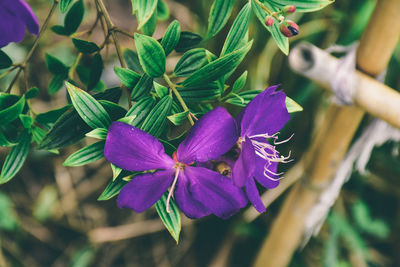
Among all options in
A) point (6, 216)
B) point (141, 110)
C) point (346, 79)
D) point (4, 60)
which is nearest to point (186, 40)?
point (141, 110)

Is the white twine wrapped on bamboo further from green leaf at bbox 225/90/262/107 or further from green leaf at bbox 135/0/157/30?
green leaf at bbox 135/0/157/30

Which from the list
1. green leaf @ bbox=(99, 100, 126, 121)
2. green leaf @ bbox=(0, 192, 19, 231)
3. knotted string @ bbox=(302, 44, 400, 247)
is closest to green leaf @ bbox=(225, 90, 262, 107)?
green leaf @ bbox=(99, 100, 126, 121)

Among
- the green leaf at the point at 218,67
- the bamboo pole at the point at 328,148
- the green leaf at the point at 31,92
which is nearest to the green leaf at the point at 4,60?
the green leaf at the point at 31,92

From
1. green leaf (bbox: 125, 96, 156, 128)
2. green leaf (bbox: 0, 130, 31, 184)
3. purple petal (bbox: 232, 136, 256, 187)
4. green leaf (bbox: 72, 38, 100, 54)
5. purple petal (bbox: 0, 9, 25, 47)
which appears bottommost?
green leaf (bbox: 0, 130, 31, 184)

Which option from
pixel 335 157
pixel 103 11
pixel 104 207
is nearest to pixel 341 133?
pixel 335 157

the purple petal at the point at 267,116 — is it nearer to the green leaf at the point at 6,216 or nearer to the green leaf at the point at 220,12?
the green leaf at the point at 220,12

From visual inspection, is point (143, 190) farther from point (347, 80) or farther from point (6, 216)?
point (6, 216)

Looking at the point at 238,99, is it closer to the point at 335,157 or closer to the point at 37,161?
the point at 335,157
